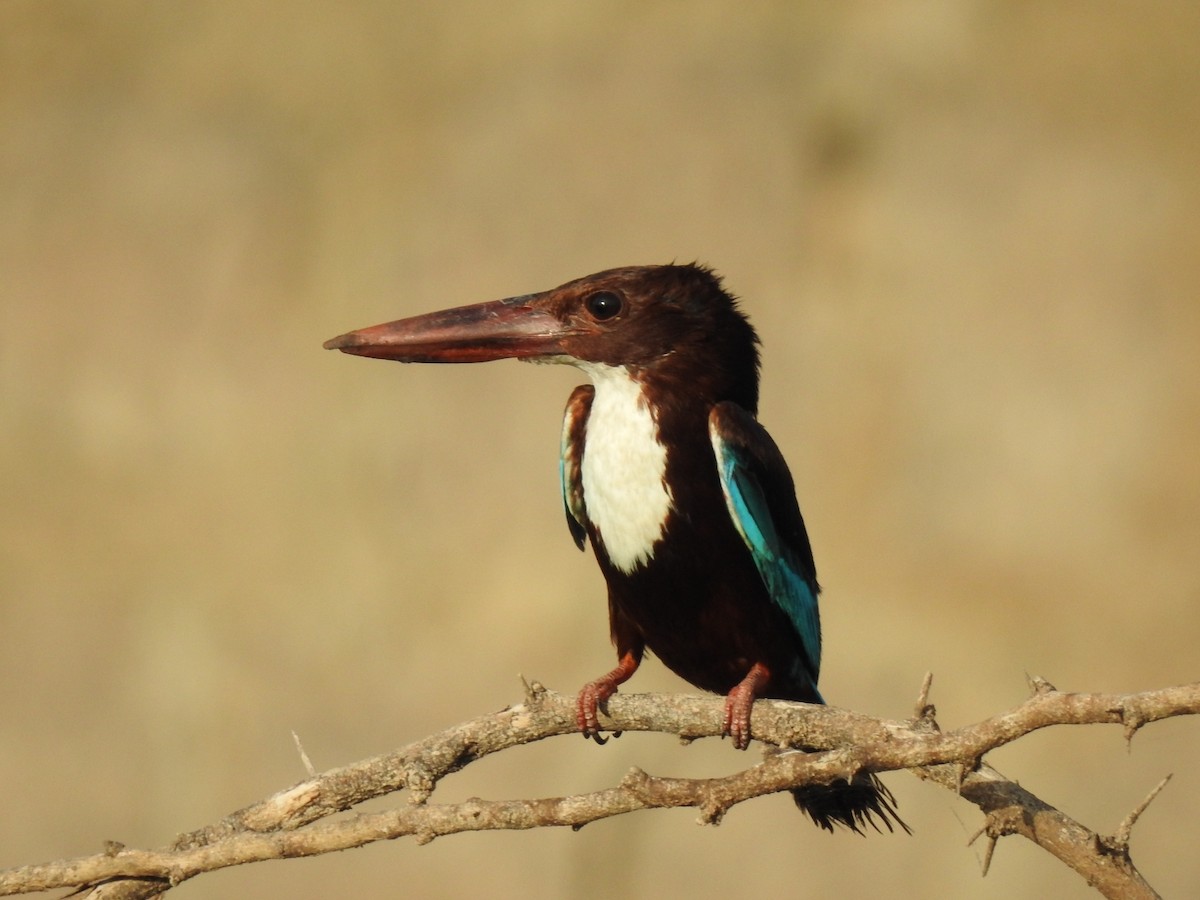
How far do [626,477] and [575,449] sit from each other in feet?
0.66

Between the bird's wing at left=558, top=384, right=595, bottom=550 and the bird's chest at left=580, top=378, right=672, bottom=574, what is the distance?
0.27ft

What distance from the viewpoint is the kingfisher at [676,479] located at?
2531 mm

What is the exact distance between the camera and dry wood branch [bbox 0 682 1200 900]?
2023 mm

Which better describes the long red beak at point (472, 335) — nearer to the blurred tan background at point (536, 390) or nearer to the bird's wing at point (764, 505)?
the bird's wing at point (764, 505)

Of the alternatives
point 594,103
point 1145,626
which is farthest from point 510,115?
point 1145,626

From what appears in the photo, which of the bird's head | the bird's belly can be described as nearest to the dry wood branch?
the bird's belly

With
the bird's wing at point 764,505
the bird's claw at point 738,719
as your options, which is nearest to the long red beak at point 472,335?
the bird's wing at point 764,505

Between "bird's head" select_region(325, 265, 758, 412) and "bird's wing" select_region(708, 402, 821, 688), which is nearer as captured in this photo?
"bird's wing" select_region(708, 402, 821, 688)

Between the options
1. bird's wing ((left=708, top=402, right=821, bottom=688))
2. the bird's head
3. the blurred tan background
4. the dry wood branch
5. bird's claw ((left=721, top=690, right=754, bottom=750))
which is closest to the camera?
the dry wood branch

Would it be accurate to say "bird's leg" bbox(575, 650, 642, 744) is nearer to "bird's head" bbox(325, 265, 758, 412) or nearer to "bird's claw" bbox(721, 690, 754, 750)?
"bird's claw" bbox(721, 690, 754, 750)

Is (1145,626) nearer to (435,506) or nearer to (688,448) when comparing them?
(435,506)

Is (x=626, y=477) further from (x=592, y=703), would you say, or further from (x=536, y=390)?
(x=536, y=390)

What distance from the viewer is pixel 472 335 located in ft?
9.00

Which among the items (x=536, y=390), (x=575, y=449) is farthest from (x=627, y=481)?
(x=536, y=390)
